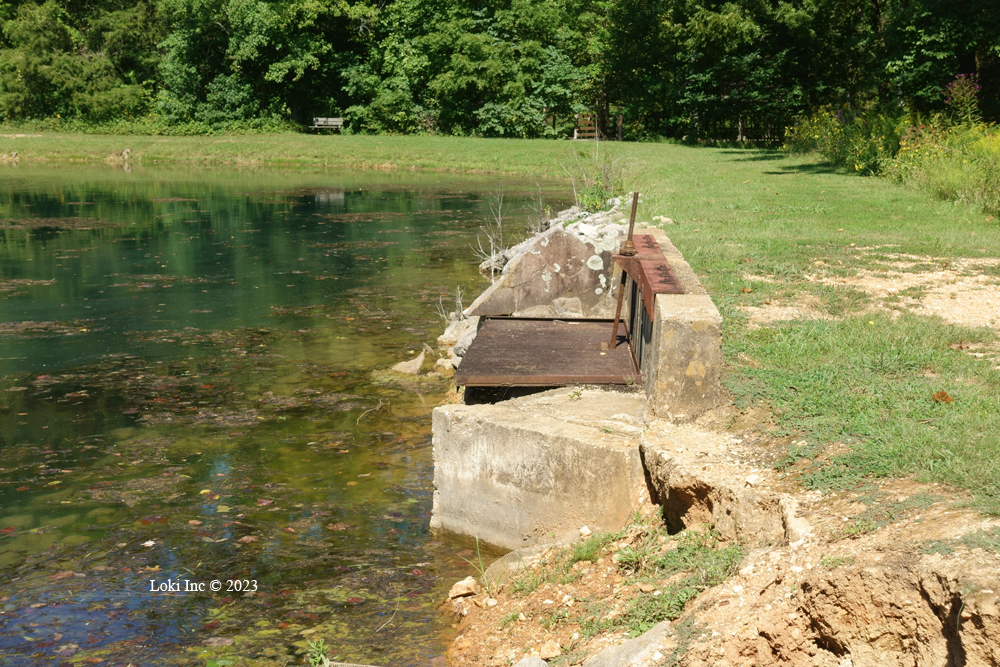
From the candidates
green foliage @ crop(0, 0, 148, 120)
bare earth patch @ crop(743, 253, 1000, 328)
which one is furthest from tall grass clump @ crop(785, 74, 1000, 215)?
green foliage @ crop(0, 0, 148, 120)

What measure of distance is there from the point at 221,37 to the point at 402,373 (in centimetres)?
3874

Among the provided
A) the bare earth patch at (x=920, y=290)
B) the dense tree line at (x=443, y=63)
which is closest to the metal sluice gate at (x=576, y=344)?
the bare earth patch at (x=920, y=290)

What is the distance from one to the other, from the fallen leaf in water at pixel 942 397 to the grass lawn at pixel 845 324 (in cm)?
3

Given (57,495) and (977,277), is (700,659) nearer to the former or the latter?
(57,495)

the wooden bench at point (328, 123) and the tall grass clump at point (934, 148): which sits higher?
the wooden bench at point (328, 123)

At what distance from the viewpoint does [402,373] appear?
962 centimetres

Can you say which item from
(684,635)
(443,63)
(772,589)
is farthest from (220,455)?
(443,63)

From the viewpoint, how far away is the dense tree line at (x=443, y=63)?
32.3 meters

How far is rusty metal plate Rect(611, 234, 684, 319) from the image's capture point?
591 centimetres

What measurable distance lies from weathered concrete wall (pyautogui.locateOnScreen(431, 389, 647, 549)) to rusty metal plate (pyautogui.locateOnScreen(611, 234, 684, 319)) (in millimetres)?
706

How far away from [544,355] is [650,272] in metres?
1.15

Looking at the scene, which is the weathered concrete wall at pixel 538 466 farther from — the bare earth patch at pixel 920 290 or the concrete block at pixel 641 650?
the bare earth patch at pixel 920 290

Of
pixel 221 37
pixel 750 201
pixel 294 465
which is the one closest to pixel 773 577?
pixel 294 465

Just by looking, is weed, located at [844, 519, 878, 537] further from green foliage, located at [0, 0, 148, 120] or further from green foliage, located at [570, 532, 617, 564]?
green foliage, located at [0, 0, 148, 120]
